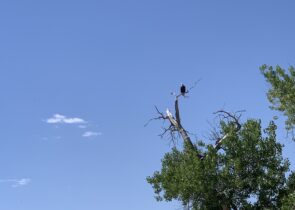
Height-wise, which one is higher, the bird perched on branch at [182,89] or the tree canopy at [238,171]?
the bird perched on branch at [182,89]

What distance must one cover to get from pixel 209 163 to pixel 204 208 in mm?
3347

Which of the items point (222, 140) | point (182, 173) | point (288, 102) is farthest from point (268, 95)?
point (182, 173)

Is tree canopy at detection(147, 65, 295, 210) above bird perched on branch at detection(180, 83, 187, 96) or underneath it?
underneath

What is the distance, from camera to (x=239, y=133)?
3791 centimetres

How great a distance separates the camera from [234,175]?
36406 mm

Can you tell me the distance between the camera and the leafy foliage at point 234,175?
118ft

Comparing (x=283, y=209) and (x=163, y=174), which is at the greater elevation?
(x=163, y=174)

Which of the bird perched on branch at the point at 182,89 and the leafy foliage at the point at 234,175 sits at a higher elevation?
the bird perched on branch at the point at 182,89

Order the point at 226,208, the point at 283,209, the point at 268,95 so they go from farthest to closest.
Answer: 1. the point at 268,95
2. the point at 226,208
3. the point at 283,209

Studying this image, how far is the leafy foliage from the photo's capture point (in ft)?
118

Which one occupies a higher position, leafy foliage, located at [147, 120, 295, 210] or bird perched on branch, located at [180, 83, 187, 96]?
bird perched on branch, located at [180, 83, 187, 96]

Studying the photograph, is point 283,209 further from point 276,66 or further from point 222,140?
point 276,66

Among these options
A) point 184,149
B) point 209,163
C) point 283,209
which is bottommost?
point 283,209

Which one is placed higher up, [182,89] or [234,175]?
[182,89]
